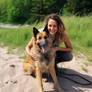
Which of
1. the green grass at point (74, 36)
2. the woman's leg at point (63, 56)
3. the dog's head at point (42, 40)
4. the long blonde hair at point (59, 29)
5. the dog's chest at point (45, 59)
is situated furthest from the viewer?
the green grass at point (74, 36)

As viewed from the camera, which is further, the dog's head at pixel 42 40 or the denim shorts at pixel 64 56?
the denim shorts at pixel 64 56

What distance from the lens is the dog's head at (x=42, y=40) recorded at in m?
2.66

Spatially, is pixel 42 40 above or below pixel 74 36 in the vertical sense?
above

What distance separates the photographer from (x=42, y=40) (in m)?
2.65

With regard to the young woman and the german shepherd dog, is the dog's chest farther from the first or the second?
the young woman

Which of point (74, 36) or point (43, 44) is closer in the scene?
point (43, 44)

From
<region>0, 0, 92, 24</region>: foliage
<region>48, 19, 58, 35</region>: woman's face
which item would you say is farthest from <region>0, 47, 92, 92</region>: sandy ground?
<region>0, 0, 92, 24</region>: foliage

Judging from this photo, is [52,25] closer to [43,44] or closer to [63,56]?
[43,44]

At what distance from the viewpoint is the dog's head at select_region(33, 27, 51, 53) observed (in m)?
2.66

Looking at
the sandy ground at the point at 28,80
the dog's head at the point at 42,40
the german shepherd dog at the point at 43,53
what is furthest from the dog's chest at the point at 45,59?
the sandy ground at the point at 28,80

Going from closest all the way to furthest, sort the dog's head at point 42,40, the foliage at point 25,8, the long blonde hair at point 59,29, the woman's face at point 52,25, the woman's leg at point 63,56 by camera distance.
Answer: the dog's head at point 42,40
the woman's face at point 52,25
the long blonde hair at point 59,29
the woman's leg at point 63,56
the foliage at point 25,8

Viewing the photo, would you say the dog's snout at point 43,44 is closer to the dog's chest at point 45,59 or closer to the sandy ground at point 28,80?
the dog's chest at point 45,59

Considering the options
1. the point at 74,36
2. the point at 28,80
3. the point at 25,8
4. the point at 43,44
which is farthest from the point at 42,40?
the point at 25,8

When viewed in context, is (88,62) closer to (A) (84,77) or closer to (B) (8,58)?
(A) (84,77)
